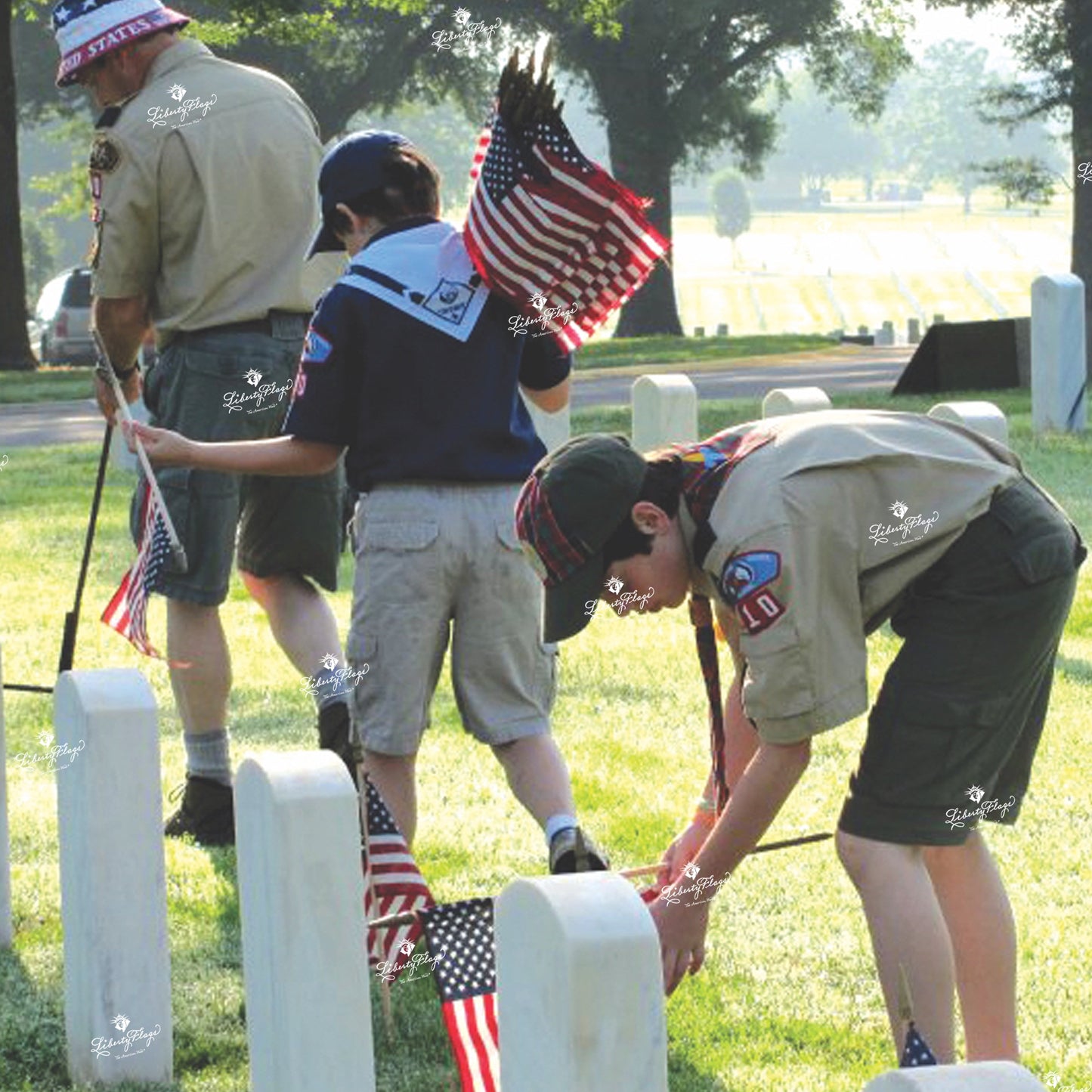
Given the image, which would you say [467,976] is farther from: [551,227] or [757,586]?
[551,227]

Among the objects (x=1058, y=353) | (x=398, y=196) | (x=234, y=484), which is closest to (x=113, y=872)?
(x=398, y=196)

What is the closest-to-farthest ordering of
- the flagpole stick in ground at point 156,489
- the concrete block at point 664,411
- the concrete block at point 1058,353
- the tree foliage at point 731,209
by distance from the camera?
the flagpole stick in ground at point 156,489
the concrete block at point 664,411
the concrete block at point 1058,353
the tree foliage at point 731,209

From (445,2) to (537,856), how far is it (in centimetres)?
3329

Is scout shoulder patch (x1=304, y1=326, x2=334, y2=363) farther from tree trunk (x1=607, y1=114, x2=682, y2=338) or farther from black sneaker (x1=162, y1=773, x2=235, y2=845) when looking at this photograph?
tree trunk (x1=607, y1=114, x2=682, y2=338)

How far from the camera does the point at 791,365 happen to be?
1014 inches

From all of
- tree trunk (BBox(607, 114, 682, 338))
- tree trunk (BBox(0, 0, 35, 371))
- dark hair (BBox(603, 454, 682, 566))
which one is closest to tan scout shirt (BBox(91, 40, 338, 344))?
dark hair (BBox(603, 454, 682, 566))

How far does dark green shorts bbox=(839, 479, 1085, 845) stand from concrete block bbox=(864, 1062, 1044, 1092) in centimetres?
178

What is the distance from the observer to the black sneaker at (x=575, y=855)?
16.0 feet

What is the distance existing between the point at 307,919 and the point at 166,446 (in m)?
2.18

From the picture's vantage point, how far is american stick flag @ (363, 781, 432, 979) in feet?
15.3

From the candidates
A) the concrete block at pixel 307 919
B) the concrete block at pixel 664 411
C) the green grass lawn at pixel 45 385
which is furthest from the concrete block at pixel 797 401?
the green grass lawn at pixel 45 385

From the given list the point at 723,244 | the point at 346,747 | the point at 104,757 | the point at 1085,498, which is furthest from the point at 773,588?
the point at 723,244

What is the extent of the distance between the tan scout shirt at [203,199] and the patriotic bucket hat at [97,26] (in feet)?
0.44

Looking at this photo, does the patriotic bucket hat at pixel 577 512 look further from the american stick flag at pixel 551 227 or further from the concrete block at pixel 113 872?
the american stick flag at pixel 551 227
